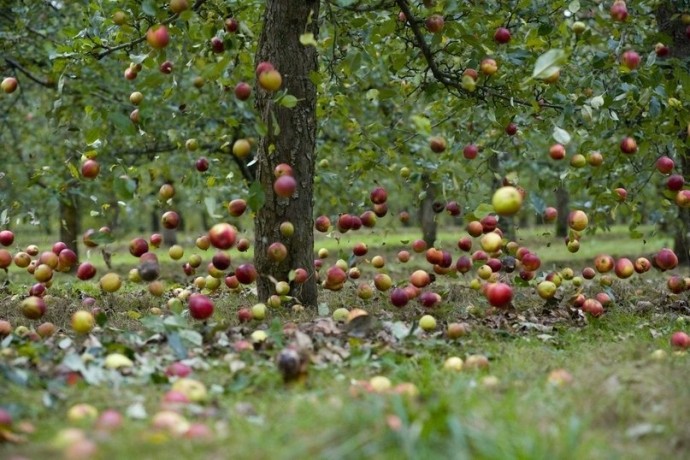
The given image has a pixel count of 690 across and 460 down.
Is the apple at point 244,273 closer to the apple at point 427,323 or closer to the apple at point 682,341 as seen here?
the apple at point 427,323

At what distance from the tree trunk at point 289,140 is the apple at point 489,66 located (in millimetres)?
1281

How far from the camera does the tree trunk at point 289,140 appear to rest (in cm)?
520

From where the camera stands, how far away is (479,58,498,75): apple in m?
5.23

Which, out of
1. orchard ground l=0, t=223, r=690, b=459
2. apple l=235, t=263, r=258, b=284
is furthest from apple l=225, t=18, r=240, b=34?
orchard ground l=0, t=223, r=690, b=459

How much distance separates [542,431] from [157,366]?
2.03 meters

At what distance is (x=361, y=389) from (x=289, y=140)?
8.30 feet

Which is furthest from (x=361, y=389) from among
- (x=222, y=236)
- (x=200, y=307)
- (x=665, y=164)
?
(x=665, y=164)

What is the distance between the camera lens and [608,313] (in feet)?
19.3

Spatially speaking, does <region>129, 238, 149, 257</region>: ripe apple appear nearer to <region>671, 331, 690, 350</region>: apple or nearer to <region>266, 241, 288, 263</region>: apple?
<region>266, 241, 288, 263</region>: apple

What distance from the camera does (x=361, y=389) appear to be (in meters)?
3.25

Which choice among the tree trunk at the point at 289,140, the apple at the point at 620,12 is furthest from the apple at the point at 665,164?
the tree trunk at the point at 289,140

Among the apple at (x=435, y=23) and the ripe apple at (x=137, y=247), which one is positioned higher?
the apple at (x=435, y=23)

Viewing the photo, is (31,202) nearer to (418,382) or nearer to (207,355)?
(207,355)

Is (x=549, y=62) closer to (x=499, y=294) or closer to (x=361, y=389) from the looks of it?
(x=499, y=294)
